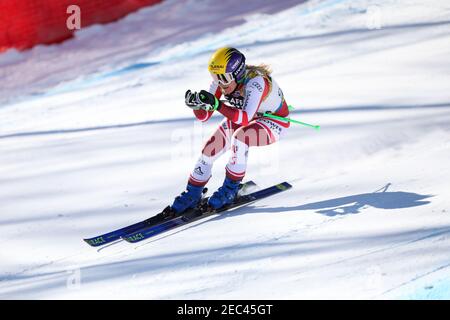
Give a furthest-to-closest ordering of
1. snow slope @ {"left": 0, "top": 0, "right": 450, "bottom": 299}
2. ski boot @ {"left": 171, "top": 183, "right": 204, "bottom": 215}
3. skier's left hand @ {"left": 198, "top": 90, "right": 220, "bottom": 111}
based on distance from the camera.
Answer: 1. ski boot @ {"left": 171, "top": 183, "right": 204, "bottom": 215}
2. skier's left hand @ {"left": 198, "top": 90, "right": 220, "bottom": 111}
3. snow slope @ {"left": 0, "top": 0, "right": 450, "bottom": 299}

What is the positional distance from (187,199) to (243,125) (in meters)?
0.62

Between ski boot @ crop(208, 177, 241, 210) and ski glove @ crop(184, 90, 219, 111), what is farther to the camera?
ski boot @ crop(208, 177, 241, 210)

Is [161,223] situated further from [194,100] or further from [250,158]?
[250,158]

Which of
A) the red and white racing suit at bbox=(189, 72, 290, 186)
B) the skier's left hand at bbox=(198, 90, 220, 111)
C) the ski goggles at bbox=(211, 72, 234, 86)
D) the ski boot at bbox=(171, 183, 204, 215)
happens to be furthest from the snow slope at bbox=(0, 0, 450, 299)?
the ski goggles at bbox=(211, 72, 234, 86)

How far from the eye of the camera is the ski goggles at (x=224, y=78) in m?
6.00

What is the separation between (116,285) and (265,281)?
2.79ft

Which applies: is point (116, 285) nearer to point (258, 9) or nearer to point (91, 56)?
point (91, 56)

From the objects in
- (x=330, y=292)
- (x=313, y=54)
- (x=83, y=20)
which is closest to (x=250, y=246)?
(x=330, y=292)

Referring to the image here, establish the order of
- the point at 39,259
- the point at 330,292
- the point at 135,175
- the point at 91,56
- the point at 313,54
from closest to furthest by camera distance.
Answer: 1. the point at 330,292
2. the point at 39,259
3. the point at 135,175
4. the point at 313,54
5. the point at 91,56

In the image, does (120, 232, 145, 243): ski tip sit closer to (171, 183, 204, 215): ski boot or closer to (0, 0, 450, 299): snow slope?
(0, 0, 450, 299): snow slope

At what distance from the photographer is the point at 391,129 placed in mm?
7305

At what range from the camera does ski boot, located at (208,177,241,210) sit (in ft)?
20.1

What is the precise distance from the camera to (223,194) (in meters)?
6.12

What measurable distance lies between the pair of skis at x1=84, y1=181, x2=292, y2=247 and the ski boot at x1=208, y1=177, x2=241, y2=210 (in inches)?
1.7
